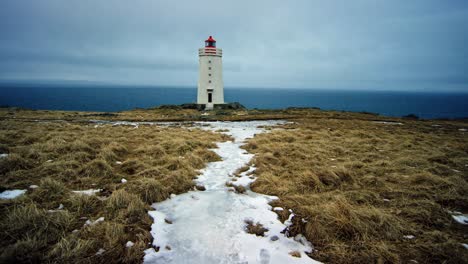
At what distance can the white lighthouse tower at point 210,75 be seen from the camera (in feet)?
131

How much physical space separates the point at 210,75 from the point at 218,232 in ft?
125

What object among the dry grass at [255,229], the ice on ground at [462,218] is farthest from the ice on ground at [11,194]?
the ice on ground at [462,218]

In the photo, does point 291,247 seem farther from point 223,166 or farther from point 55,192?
point 55,192

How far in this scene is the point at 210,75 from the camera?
134 ft

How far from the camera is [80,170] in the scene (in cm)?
761

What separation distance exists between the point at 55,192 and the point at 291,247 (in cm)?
590

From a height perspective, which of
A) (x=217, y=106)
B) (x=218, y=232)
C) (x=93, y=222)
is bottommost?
(x=218, y=232)

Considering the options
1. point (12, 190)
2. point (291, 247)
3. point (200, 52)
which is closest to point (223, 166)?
point (291, 247)

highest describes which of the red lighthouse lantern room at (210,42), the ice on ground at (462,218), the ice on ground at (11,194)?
the red lighthouse lantern room at (210,42)

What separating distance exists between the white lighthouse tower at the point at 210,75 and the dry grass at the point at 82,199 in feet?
104

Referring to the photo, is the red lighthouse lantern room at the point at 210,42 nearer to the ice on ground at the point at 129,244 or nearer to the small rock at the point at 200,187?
the small rock at the point at 200,187

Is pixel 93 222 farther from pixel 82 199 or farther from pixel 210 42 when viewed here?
pixel 210 42

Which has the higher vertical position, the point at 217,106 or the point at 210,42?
the point at 210,42

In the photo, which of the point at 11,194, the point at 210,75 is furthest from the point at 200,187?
the point at 210,75
